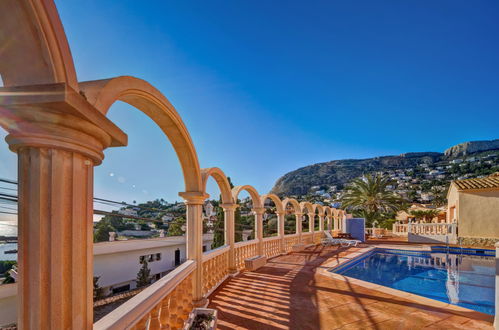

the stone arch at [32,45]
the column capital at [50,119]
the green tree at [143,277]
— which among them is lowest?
the green tree at [143,277]

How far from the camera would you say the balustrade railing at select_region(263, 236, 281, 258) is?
31.9 feet

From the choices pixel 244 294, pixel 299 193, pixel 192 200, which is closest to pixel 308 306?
pixel 244 294

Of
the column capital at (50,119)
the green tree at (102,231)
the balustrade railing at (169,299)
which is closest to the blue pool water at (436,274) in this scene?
the balustrade railing at (169,299)

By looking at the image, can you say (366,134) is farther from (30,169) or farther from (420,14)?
(30,169)

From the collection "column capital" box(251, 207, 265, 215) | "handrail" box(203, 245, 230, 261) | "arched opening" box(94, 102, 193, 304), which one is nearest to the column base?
"handrail" box(203, 245, 230, 261)

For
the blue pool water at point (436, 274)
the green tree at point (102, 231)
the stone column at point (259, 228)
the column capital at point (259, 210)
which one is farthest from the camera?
the green tree at point (102, 231)

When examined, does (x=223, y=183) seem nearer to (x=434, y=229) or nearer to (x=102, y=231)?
(x=434, y=229)

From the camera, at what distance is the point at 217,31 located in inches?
380

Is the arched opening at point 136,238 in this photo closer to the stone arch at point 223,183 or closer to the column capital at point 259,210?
the column capital at point 259,210

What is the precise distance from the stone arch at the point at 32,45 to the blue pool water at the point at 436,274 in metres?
7.46

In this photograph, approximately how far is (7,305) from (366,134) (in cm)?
4042

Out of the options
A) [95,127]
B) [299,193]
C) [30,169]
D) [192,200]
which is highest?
[95,127]

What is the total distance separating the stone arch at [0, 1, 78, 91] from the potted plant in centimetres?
291

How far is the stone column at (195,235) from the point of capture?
435 centimetres
